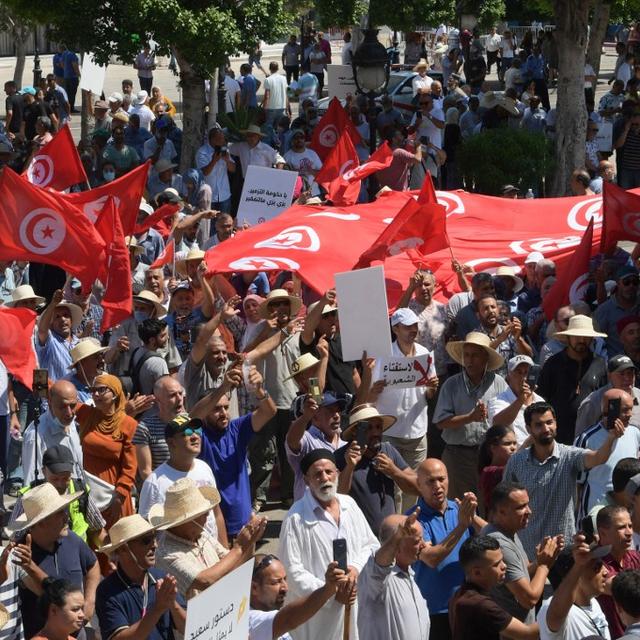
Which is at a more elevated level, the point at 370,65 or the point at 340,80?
the point at 370,65

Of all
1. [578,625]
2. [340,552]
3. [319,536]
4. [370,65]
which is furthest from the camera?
[370,65]

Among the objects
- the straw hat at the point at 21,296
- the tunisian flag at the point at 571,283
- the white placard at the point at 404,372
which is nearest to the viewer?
the white placard at the point at 404,372

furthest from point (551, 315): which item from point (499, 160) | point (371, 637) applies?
point (499, 160)

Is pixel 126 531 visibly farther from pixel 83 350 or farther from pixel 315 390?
pixel 83 350

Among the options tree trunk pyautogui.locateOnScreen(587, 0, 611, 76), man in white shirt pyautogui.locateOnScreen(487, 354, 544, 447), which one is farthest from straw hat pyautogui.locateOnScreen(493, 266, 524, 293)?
tree trunk pyautogui.locateOnScreen(587, 0, 611, 76)

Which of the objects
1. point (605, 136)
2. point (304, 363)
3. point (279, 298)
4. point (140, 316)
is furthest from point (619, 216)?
point (605, 136)

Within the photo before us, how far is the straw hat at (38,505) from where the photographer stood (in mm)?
7414

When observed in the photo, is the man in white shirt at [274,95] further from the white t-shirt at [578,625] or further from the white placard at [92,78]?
the white t-shirt at [578,625]

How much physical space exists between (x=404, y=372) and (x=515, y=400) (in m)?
0.87

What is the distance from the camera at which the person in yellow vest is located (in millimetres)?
8094

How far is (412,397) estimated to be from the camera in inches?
408

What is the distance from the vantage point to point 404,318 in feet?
34.4

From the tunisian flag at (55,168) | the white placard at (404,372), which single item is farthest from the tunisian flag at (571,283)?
the tunisian flag at (55,168)

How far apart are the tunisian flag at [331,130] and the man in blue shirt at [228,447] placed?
371 inches
